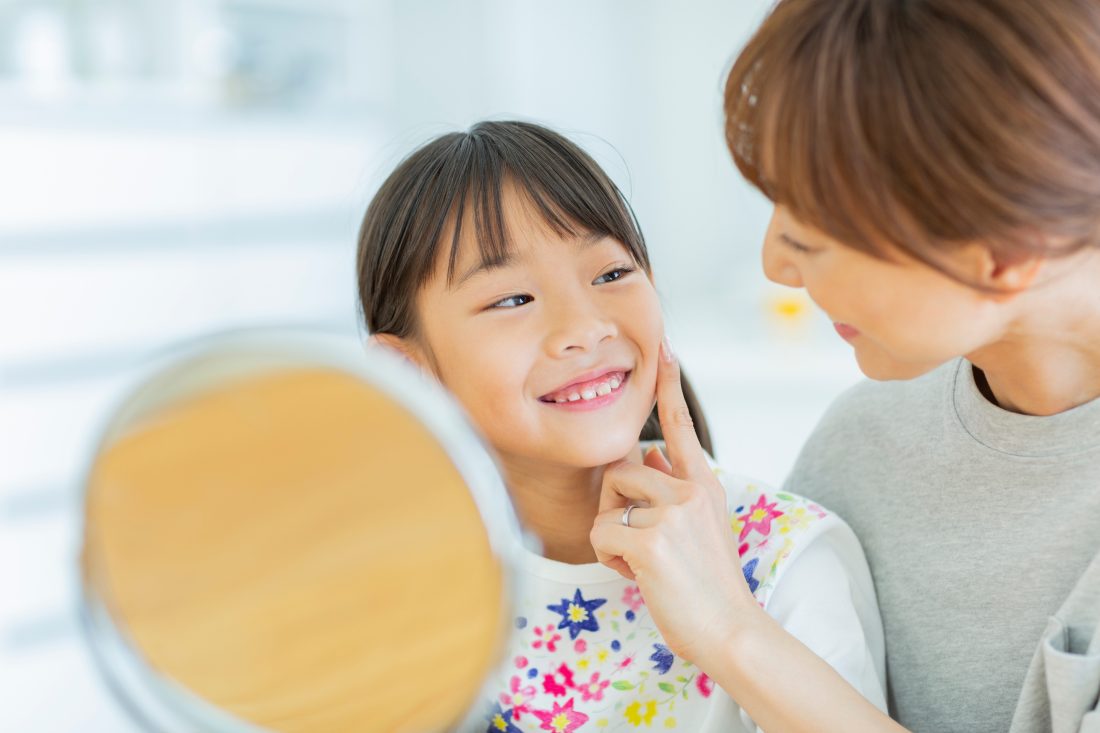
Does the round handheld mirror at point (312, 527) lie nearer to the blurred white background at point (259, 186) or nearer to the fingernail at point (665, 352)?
the fingernail at point (665, 352)

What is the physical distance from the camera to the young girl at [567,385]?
1078mm

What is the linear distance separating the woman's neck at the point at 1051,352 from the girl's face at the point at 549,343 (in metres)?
Answer: 0.32

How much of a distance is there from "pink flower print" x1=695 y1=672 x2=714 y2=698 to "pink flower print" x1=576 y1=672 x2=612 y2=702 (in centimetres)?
9

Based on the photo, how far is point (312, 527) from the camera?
555mm

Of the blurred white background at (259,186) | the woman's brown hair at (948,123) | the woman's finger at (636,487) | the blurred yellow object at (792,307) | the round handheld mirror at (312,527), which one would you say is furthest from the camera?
the blurred yellow object at (792,307)

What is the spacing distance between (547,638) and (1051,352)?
0.58 metres

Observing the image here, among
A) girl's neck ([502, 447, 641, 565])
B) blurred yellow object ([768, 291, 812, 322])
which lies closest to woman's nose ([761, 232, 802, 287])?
girl's neck ([502, 447, 641, 565])

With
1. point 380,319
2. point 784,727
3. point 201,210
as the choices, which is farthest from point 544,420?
point 201,210

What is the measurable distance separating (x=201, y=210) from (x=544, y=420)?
2113 millimetres

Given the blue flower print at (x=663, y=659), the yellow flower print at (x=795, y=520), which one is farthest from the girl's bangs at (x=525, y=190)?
the blue flower print at (x=663, y=659)

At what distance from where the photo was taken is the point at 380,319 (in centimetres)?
123

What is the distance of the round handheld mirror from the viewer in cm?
54

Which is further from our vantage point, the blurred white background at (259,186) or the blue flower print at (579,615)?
the blurred white background at (259,186)

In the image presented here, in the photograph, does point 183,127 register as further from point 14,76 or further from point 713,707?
point 713,707
